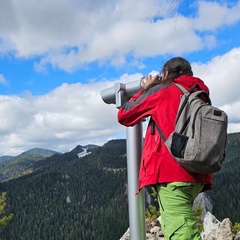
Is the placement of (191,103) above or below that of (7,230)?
above

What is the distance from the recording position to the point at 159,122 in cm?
193

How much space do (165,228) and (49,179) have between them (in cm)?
14018

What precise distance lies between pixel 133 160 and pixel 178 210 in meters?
0.40

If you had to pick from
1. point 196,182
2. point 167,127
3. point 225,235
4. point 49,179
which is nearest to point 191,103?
point 167,127

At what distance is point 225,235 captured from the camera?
20.6 ft

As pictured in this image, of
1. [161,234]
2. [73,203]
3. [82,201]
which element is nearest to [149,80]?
[161,234]

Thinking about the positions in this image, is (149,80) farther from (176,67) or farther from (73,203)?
(73,203)

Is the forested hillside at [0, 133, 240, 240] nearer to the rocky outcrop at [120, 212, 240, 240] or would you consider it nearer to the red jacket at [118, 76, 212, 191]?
the rocky outcrop at [120, 212, 240, 240]

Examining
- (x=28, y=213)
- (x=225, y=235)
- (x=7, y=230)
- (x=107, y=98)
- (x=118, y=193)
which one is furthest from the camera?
(x=118, y=193)

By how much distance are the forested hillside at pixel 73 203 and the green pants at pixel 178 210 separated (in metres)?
80.2

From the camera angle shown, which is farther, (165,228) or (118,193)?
(118,193)

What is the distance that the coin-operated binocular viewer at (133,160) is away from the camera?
1966 mm

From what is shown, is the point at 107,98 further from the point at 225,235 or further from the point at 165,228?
the point at 225,235

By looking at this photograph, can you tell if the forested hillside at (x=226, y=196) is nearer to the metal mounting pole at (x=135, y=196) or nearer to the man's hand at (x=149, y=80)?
the metal mounting pole at (x=135, y=196)
